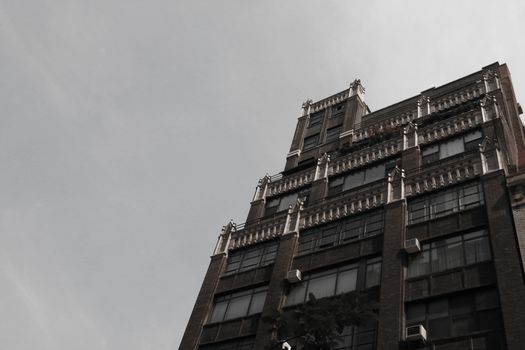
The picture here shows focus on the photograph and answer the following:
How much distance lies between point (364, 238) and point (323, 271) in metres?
2.51

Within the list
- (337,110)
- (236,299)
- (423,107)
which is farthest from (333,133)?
(236,299)

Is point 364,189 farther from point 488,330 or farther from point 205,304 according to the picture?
point 488,330

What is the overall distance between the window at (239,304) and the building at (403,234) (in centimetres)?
7

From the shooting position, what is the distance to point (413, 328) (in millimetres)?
20969

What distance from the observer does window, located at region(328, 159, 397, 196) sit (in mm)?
33281

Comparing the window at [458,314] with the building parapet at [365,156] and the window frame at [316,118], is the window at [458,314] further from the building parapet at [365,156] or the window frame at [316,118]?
the window frame at [316,118]

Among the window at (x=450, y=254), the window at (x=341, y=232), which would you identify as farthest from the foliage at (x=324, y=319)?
the window at (x=341, y=232)

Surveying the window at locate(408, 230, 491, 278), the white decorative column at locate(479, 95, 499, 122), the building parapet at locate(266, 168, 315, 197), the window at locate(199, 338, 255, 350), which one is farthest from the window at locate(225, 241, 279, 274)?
the white decorative column at locate(479, 95, 499, 122)

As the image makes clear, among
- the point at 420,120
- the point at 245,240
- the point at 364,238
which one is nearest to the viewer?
the point at 364,238

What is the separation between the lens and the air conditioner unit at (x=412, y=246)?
24.5 m

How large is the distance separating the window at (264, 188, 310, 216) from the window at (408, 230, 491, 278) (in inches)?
475

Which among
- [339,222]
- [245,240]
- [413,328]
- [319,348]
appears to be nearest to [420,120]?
[339,222]

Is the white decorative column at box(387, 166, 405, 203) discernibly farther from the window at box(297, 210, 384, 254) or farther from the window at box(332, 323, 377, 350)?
the window at box(332, 323, 377, 350)

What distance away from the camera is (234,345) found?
2734 cm
